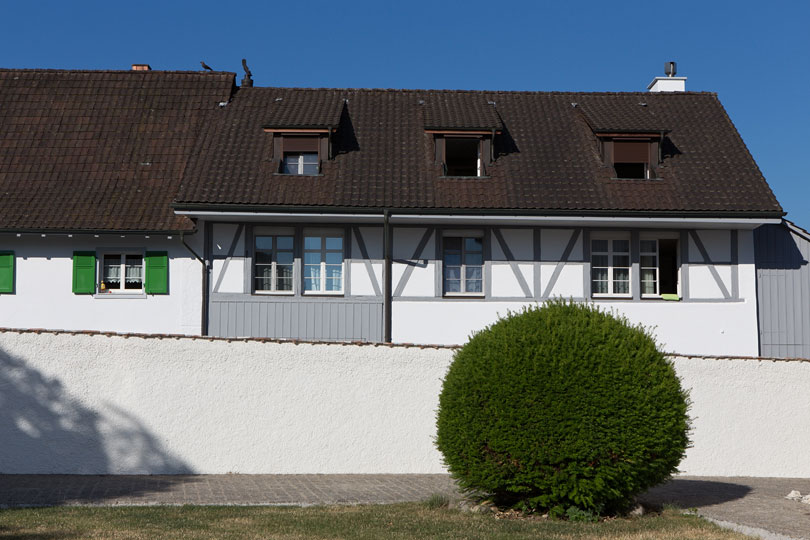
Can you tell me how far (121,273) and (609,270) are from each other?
10484 millimetres

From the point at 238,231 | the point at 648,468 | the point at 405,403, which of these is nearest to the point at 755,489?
the point at 648,468

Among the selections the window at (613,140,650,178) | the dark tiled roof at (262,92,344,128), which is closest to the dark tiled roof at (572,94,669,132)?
the window at (613,140,650,178)

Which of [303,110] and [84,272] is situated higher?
[303,110]

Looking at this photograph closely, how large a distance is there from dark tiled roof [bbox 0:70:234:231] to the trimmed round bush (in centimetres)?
1099

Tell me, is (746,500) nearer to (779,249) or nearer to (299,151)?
(779,249)

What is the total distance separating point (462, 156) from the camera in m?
21.2

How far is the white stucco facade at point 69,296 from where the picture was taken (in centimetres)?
1947

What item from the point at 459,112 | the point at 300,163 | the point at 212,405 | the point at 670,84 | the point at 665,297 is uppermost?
the point at 670,84

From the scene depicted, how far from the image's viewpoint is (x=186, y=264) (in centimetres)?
1942

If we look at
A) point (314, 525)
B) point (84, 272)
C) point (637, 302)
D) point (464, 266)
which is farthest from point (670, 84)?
point (314, 525)

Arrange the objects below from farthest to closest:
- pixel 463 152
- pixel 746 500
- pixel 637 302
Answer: pixel 463 152 → pixel 637 302 → pixel 746 500

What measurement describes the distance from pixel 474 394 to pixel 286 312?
9939 millimetres

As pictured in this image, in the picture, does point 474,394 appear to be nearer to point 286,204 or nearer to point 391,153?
point 286,204

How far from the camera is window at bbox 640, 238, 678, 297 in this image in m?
20.0
